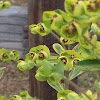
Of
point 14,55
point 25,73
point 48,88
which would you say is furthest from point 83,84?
point 14,55

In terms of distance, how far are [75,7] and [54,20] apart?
0.16 feet

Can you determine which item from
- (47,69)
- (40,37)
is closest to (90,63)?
(47,69)

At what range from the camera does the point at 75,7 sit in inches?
14.7

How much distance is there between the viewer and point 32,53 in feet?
2.25

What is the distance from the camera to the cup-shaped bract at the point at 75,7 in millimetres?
368

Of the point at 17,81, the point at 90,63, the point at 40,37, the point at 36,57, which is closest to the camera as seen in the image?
the point at 90,63

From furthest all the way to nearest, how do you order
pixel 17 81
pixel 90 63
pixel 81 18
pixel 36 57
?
pixel 17 81
pixel 36 57
pixel 90 63
pixel 81 18

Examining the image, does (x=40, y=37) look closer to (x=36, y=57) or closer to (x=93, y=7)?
(x=36, y=57)

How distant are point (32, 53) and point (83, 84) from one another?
222cm

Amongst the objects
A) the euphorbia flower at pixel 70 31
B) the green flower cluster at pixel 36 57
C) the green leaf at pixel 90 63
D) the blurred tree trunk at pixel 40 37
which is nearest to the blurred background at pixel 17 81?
the blurred tree trunk at pixel 40 37

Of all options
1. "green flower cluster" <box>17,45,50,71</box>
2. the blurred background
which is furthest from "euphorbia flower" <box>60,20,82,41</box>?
the blurred background

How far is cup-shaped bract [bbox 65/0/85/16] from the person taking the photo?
368 mm

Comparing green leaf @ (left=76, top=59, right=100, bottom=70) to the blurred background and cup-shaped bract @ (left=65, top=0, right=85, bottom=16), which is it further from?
the blurred background

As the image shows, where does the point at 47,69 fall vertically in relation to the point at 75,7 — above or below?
below
